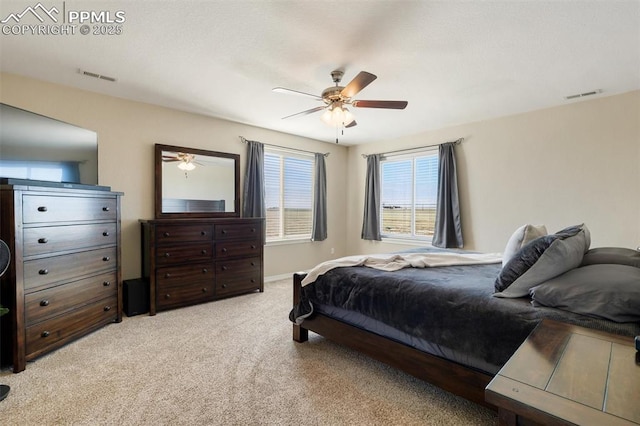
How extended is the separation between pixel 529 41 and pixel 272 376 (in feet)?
10.7

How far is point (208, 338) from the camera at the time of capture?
2928 mm

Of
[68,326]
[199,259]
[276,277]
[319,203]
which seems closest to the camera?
[68,326]

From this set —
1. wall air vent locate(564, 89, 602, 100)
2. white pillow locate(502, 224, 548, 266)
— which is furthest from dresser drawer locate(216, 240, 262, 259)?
wall air vent locate(564, 89, 602, 100)

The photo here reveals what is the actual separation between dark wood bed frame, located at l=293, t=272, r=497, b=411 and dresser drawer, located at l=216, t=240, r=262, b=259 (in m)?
1.72

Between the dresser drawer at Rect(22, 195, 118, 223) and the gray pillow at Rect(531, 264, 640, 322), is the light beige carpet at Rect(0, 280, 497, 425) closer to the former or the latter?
the gray pillow at Rect(531, 264, 640, 322)

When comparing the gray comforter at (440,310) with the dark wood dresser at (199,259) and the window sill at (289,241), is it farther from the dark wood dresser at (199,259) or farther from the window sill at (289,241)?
the window sill at (289,241)

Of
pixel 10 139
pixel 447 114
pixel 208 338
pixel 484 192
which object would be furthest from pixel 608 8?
pixel 10 139

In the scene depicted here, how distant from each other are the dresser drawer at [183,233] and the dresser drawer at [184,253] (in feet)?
0.26

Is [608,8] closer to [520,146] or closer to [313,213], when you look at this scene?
[520,146]

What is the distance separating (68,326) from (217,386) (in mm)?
1651

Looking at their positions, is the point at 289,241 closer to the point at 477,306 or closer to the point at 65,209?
the point at 65,209

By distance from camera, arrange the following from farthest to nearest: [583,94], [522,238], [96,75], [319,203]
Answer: [319,203] → [583,94] → [96,75] → [522,238]

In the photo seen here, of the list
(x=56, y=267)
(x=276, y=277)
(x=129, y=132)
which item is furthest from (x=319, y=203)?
(x=56, y=267)

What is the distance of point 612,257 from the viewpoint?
1979 mm
